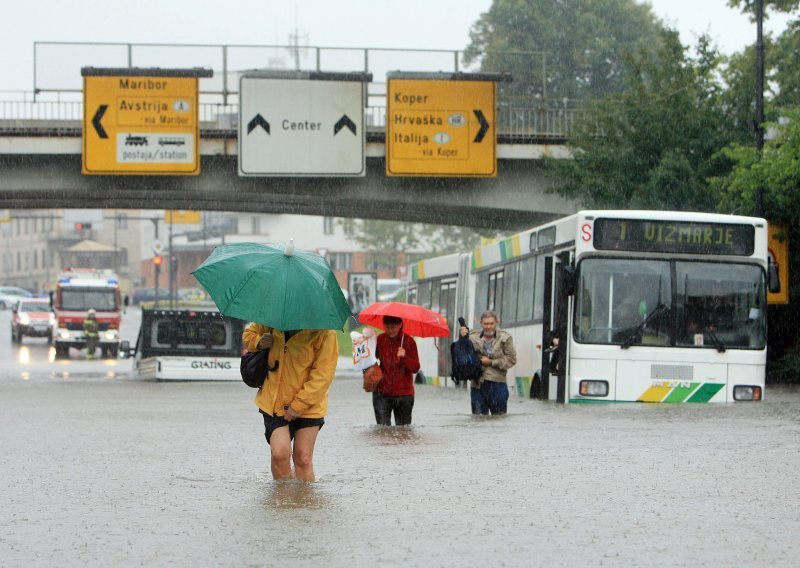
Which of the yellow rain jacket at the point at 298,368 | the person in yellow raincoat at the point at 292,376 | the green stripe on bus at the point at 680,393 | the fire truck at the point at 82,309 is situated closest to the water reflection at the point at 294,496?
the person in yellow raincoat at the point at 292,376

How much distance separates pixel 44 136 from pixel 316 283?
28653 mm

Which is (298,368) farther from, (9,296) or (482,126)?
(9,296)

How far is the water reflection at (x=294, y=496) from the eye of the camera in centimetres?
1015

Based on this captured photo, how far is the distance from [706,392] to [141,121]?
768 inches

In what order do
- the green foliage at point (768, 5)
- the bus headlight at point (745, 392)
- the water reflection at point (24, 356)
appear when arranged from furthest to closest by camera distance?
the water reflection at point (24, 356), the green foliage at point (768, 5), the bus headlight at point (745, 392)

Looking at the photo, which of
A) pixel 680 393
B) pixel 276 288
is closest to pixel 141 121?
pixel 680 393

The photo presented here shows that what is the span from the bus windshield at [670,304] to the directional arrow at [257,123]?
1789cm

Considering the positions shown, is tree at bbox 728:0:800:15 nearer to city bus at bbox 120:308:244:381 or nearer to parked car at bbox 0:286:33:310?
city bus at bbox 120:308:244:381

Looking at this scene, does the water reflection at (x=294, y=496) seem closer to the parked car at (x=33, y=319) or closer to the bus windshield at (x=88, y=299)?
the bus windshield at (x=88, y=299)

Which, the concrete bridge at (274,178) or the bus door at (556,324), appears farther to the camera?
the concrete bridge at (274,178)

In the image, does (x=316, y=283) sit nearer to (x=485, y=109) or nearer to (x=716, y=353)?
(x=716, y=353)

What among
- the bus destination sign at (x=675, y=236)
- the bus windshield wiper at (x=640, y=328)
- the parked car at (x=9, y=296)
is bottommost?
the parked car at (x=9, y=296)

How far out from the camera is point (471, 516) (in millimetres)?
9641

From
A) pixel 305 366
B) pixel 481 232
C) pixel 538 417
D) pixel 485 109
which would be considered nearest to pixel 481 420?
pixel 538 417
